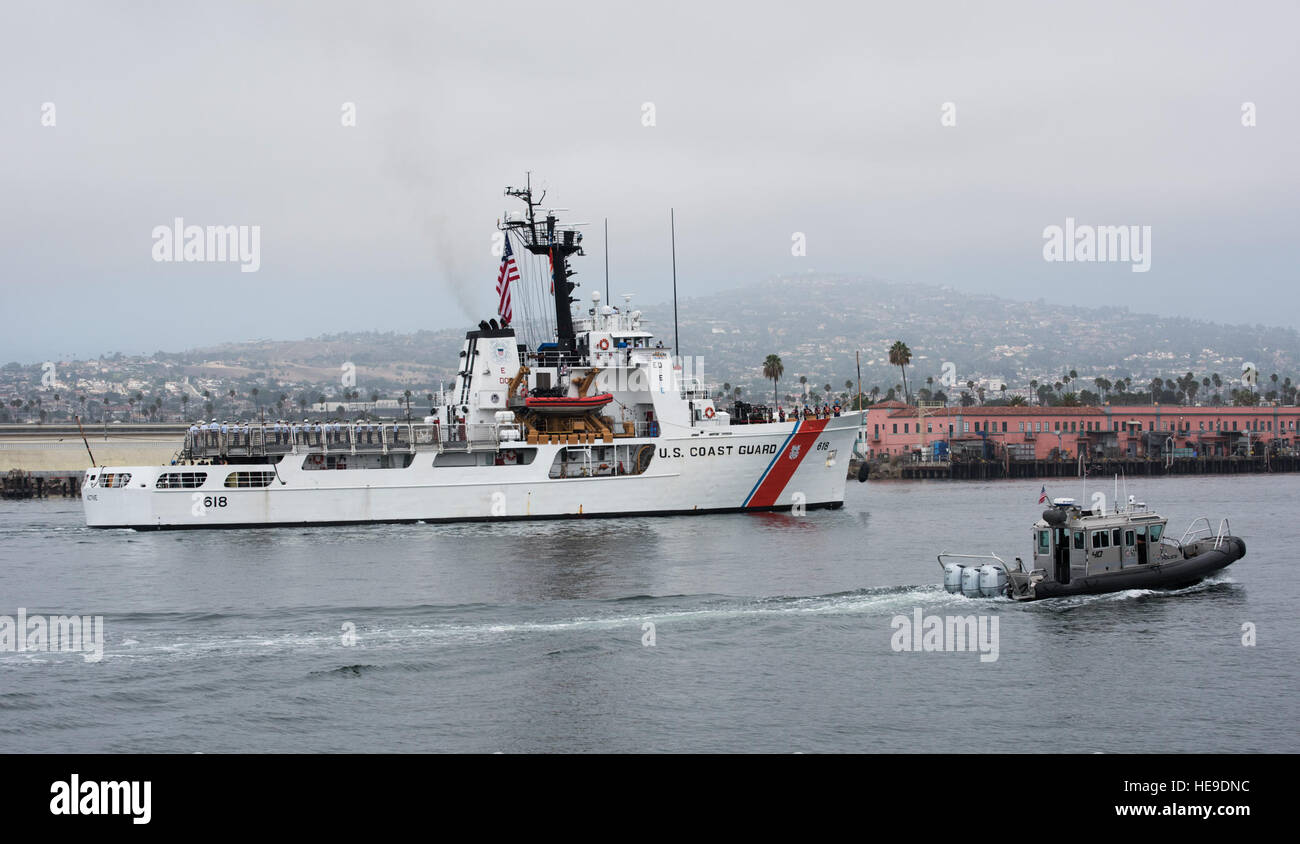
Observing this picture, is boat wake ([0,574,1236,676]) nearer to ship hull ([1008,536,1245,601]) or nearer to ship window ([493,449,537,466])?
ship hull ([1008,536,1245,601])

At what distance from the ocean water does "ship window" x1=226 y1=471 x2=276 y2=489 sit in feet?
23.2

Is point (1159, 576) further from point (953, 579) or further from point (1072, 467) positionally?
point (1072, 467)

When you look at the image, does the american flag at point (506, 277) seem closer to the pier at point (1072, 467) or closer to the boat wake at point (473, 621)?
the boat wake at point (473, 621)

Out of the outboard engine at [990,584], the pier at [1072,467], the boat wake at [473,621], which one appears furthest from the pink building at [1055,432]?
the boat wake at [473,621]

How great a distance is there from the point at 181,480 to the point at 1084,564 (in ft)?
99.1

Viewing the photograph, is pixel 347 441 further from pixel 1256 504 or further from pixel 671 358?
pixel 1256 504

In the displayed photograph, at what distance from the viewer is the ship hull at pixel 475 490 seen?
42.5m

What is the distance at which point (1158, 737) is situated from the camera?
17.1 m

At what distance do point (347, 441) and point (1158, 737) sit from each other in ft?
104

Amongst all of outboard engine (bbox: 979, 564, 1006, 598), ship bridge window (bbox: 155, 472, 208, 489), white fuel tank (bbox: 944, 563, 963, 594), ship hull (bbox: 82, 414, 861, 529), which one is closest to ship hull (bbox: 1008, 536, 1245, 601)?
outboard engine (bbox: 979, 564, 1006, 598)

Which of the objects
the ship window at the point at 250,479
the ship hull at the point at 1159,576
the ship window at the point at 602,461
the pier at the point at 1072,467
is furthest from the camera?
the pier at the point at 1072,467

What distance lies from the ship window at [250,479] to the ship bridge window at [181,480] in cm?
97

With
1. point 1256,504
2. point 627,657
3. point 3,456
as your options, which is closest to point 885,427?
point 1256,504

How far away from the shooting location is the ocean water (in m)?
17.5
